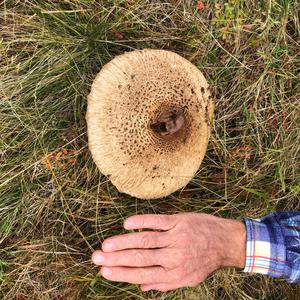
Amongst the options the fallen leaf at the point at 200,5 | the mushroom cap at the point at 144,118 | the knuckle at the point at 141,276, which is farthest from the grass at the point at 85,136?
the knuckle at the point at 141,276

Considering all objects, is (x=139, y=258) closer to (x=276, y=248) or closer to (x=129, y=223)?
(x=129, y=223)

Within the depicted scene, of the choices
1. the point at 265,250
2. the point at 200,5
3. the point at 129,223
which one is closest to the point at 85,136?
the point at 129,223

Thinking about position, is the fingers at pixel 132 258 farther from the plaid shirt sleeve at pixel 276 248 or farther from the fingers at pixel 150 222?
the plaid shirt sleeve at pixel 276 248

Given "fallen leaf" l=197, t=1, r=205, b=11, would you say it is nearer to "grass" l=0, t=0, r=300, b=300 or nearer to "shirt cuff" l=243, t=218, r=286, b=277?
"grass" l=0, t=0, r=300, b=300

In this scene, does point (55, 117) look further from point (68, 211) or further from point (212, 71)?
point (212, 71)

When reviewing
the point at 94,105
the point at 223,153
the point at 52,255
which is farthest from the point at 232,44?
the point at 52,255

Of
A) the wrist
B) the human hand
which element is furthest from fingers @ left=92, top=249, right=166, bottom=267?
the wrist
